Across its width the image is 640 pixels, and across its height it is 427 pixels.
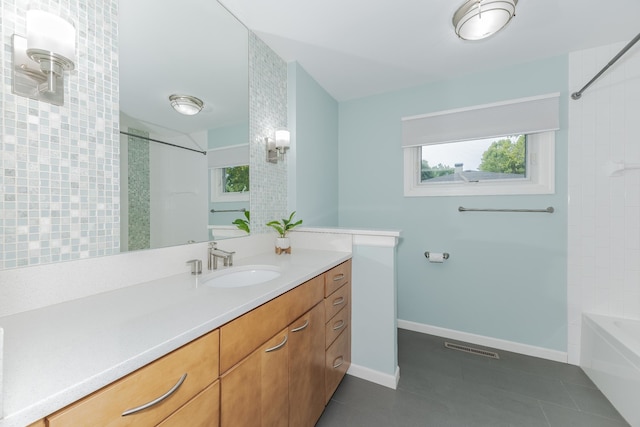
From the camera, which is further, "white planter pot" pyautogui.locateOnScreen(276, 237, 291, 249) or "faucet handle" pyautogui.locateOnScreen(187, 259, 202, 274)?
"white planter pot" pyautogui.locateOnScreen(276, 237, 291, 249)

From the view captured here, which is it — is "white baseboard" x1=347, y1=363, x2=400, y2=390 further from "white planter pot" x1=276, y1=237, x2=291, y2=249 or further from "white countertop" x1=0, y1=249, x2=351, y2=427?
"white countertop" x1=0, y1=249, x2=351, y2=427

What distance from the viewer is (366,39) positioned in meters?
1.71

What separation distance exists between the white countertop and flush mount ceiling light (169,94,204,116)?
0.84 meters

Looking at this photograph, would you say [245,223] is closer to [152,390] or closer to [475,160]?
[152,390]

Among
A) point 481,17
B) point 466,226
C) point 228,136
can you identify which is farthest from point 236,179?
point 466,226

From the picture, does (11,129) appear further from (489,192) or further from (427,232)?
(489,192)

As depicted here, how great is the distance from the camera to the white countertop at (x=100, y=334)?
41cm

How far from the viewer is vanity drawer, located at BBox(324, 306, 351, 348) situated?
1390 mm

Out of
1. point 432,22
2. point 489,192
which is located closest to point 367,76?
point 432,22

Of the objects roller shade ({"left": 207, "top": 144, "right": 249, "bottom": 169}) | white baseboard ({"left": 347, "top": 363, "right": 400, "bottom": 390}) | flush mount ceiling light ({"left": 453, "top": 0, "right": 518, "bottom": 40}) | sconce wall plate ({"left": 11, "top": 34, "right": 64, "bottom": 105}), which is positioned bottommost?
white baseboard ({"left": 347, "top": 363, "right": 400, "bottom": 390})

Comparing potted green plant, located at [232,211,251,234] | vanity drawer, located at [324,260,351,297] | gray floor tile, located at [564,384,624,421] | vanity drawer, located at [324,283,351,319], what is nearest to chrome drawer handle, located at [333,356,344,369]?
vanity drawer, located at [324,283,351,319]

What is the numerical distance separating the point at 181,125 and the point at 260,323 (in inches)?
41.1

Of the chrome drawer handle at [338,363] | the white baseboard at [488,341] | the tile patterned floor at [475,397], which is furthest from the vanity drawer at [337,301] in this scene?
the white baseboard at [488,341]

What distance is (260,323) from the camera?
0.87 m
